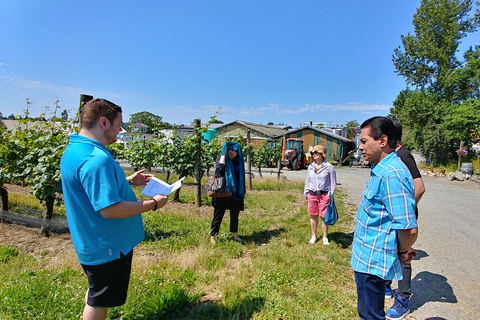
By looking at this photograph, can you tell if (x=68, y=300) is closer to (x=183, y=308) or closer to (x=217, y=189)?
(x=183, y=308)

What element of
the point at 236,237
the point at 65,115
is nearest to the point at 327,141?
the point at 236,237

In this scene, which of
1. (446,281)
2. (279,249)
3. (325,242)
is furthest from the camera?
→ (325,242)

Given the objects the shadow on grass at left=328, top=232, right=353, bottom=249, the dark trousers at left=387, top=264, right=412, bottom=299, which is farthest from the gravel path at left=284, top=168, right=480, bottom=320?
the shadow on grass at left=328, top=232, right=353, bottom=249

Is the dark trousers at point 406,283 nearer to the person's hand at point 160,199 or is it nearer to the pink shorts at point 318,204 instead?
the pink shorts at point 318,204

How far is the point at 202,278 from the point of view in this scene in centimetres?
344

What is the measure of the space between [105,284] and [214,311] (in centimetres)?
130

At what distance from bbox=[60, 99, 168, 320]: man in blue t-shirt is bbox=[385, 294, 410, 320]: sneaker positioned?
8.67 ft

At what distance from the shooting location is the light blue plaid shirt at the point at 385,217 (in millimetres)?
1834

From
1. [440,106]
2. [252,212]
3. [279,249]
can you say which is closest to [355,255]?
[279,249]

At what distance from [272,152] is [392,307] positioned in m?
12.7

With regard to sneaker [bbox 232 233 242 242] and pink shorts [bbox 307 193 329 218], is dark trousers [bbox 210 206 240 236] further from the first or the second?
pink shorts [bbox 307 193 329 218]

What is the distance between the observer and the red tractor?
23.9 m

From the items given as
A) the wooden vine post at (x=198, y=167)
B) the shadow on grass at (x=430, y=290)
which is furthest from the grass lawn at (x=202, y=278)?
the wooden vine post at (x=198, y=167)

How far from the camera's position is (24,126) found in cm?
596
